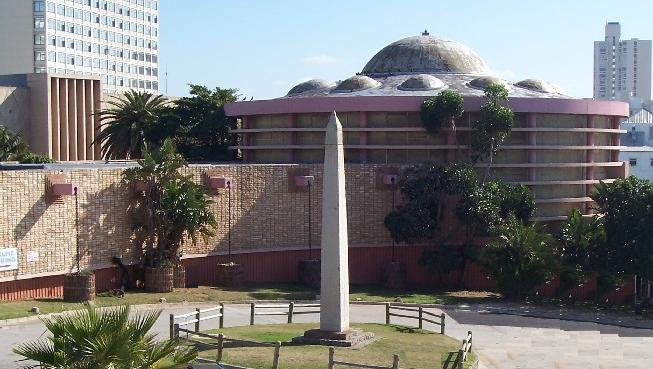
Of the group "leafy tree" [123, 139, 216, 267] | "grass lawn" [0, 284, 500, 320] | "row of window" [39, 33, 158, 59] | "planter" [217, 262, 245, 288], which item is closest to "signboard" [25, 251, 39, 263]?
"grass lawn" [0, 284, 500, 320]

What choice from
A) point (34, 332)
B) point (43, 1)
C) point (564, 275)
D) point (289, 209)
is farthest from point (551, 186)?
point (43, 1)

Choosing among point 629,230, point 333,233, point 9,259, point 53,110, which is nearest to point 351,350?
point 333,233

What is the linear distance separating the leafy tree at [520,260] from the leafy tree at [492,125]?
529cm

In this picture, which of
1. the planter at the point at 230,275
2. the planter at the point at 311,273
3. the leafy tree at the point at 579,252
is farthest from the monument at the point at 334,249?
the leafy tree at the point at 579,252

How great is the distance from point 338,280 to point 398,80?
30188mm

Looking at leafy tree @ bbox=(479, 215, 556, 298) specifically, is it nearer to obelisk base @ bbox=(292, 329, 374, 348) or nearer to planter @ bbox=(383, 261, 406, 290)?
planter @ bbox=(383, 261, 406, 290)

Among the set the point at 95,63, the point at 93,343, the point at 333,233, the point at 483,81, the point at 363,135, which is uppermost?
the point at 95,63

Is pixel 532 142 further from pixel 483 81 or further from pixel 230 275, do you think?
pixel 230 275

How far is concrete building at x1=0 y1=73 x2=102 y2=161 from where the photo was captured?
245 ft

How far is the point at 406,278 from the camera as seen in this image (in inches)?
1868

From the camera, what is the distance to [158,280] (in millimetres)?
40188

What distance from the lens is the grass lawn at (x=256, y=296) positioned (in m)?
35.7

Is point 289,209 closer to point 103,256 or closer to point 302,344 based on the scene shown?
point 103,256

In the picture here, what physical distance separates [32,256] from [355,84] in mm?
23587
